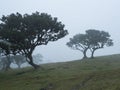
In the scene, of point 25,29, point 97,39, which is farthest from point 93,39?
point 25,29

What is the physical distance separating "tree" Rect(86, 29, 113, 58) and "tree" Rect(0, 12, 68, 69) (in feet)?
133

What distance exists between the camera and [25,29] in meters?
71.8

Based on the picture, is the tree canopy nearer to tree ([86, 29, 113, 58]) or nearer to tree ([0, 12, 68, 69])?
tree ([86, 29, 113, 58])

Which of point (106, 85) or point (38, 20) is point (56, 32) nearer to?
point (38, 20)

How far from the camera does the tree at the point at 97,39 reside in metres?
113

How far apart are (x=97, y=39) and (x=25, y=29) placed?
47.6m

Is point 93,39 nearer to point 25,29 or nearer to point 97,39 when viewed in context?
A: point 97,39

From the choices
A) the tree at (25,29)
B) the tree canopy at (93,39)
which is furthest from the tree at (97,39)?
the tree at (25,29)

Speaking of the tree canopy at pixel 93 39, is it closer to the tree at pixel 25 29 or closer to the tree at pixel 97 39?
the tree at pixel 97 39

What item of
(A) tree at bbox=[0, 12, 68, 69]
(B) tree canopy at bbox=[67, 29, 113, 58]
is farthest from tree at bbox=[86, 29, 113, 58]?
(A) tree at bbox=[0, 12, 68, 69]

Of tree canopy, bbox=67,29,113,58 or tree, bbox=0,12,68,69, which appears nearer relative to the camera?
tree, bbox=0,12,68,69

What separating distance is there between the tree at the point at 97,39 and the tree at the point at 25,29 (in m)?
40.7

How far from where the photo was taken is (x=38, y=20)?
71.5 m

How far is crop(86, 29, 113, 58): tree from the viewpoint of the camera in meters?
113
